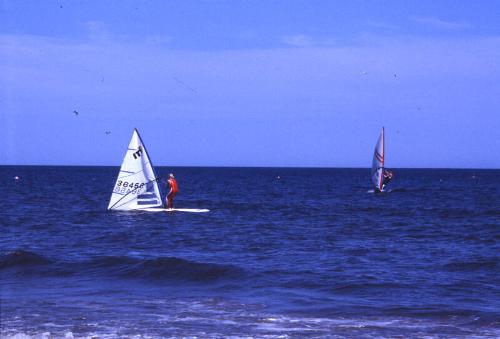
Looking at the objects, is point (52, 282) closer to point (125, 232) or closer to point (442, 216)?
point (125, 232)

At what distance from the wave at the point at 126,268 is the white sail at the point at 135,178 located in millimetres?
15789

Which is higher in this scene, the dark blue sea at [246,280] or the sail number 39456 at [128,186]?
the sail number 39456 at [128,186]

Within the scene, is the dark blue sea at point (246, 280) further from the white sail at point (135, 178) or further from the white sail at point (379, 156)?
the white sail at point (379, 156)

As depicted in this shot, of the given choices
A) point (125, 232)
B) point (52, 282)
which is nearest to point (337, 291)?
point (52, 282)

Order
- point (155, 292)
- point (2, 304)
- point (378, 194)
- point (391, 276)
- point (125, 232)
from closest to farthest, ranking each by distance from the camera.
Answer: point (2, 304) < point (155, 292) < point (391, 276) < point (125, 232) < point (378, 194)

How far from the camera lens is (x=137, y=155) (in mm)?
36531

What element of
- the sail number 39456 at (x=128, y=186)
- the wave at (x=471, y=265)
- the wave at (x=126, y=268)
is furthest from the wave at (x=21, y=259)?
the sail number 39456 at (x=128, y=186)

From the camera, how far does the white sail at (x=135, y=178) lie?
36312 millimetres

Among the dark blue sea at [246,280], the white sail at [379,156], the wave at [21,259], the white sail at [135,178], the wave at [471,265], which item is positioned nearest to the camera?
the dark blue sea at [246,280]

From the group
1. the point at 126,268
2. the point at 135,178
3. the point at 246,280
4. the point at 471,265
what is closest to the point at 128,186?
the point at 135,178

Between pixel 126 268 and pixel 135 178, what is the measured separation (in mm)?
17907

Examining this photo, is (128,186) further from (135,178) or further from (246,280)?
(246,280)

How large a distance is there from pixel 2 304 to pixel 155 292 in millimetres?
3445

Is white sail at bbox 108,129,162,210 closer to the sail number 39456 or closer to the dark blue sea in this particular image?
the sail number 39456
